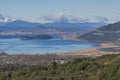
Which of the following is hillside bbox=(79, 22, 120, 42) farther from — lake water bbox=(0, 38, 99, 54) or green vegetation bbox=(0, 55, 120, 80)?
green vegetation bbox=(0, 55, 120, 80)

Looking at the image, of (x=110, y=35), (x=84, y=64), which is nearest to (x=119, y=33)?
(x=110, y=35)

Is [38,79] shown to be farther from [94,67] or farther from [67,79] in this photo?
[94,67]

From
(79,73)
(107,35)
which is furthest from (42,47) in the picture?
(79,73)

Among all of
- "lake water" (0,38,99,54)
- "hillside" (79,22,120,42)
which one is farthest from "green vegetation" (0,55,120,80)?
"hillside" (79,22,120,42)

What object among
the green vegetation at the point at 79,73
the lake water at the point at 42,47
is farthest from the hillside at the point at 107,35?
the green vegetation at the point at 79,73

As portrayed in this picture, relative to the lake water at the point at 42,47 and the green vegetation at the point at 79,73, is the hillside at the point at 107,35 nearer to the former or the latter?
the lake water at the point at 42,47

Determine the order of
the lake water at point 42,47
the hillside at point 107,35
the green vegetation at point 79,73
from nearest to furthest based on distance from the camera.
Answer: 1. the green vegetation at point 79,73
2. the lake water at point 42,47
3. the hillside at point 107,35

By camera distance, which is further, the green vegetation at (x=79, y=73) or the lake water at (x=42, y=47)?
the lake water at (x=42, y=47)

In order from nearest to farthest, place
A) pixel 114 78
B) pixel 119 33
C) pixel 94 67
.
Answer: pixel 114 78 < pixel 94 67 < pixel 119 33

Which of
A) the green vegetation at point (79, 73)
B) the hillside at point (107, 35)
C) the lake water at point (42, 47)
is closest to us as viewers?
the green vegetation at point (79, 73)

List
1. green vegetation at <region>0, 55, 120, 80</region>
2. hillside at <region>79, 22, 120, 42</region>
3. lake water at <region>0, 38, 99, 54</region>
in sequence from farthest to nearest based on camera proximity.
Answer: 1. hillside at <region>79, 22, 120, 42</region>
2. lake water at <region>0, 38, 99, 54</region>
3. green vegetation at <region>0, 55, 120, 80</region>

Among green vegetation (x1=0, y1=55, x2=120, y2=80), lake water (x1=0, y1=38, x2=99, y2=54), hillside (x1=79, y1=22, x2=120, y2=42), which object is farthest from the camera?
hillside (x1=79, y1=22, x2=120, y2=42)
